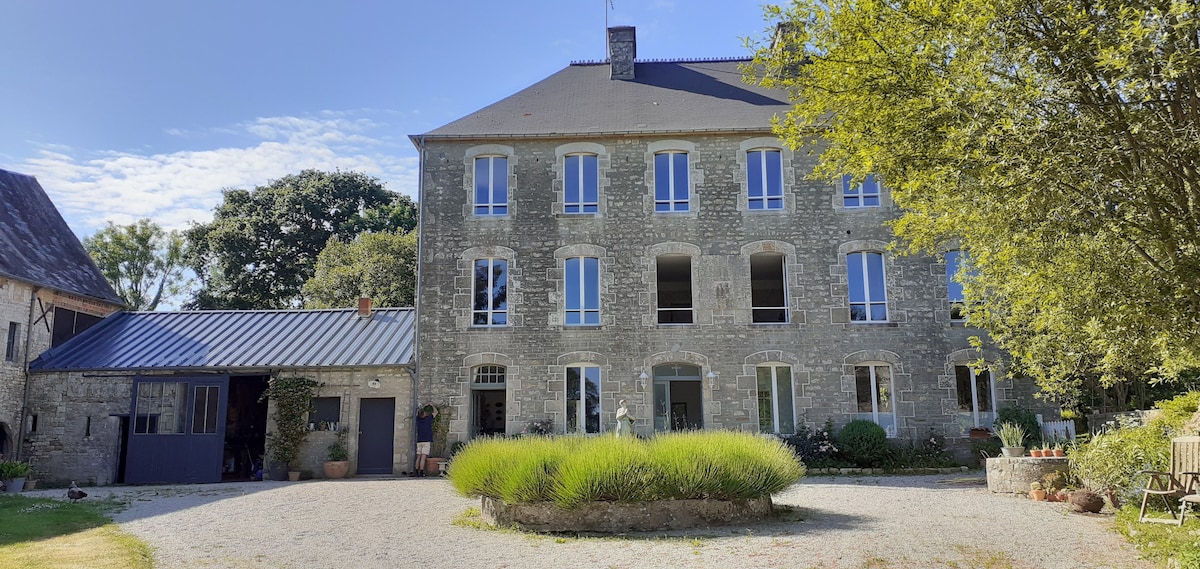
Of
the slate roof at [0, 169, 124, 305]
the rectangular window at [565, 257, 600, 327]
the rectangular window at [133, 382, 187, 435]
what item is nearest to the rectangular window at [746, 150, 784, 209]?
the rectangular window at [565, 257, 600, 327]

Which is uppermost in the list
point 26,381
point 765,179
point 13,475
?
point 765,179

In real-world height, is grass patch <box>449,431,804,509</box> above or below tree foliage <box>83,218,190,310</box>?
below

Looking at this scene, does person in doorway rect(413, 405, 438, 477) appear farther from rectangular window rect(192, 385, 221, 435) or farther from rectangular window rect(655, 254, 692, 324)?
rectangular window rect(655, 254, 692, 324)

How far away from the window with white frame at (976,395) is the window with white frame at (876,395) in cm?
139

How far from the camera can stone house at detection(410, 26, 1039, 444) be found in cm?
1673

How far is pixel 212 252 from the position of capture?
104 ft

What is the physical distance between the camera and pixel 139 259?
33.6 m

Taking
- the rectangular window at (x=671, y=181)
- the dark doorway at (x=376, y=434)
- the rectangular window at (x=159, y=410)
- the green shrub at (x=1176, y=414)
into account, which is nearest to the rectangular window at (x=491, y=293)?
the dark doorway at (x=376, y=434)

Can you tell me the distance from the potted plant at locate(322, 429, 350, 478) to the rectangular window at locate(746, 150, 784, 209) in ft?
32.1

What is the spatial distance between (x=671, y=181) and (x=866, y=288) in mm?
4689

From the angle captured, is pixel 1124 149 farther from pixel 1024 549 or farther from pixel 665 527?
pixel 665 527

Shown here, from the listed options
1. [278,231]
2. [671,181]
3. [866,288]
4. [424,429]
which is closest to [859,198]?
[866,288]

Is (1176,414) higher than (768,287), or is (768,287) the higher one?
(768,287)

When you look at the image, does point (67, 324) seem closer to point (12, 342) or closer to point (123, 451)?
point (12, 342)
